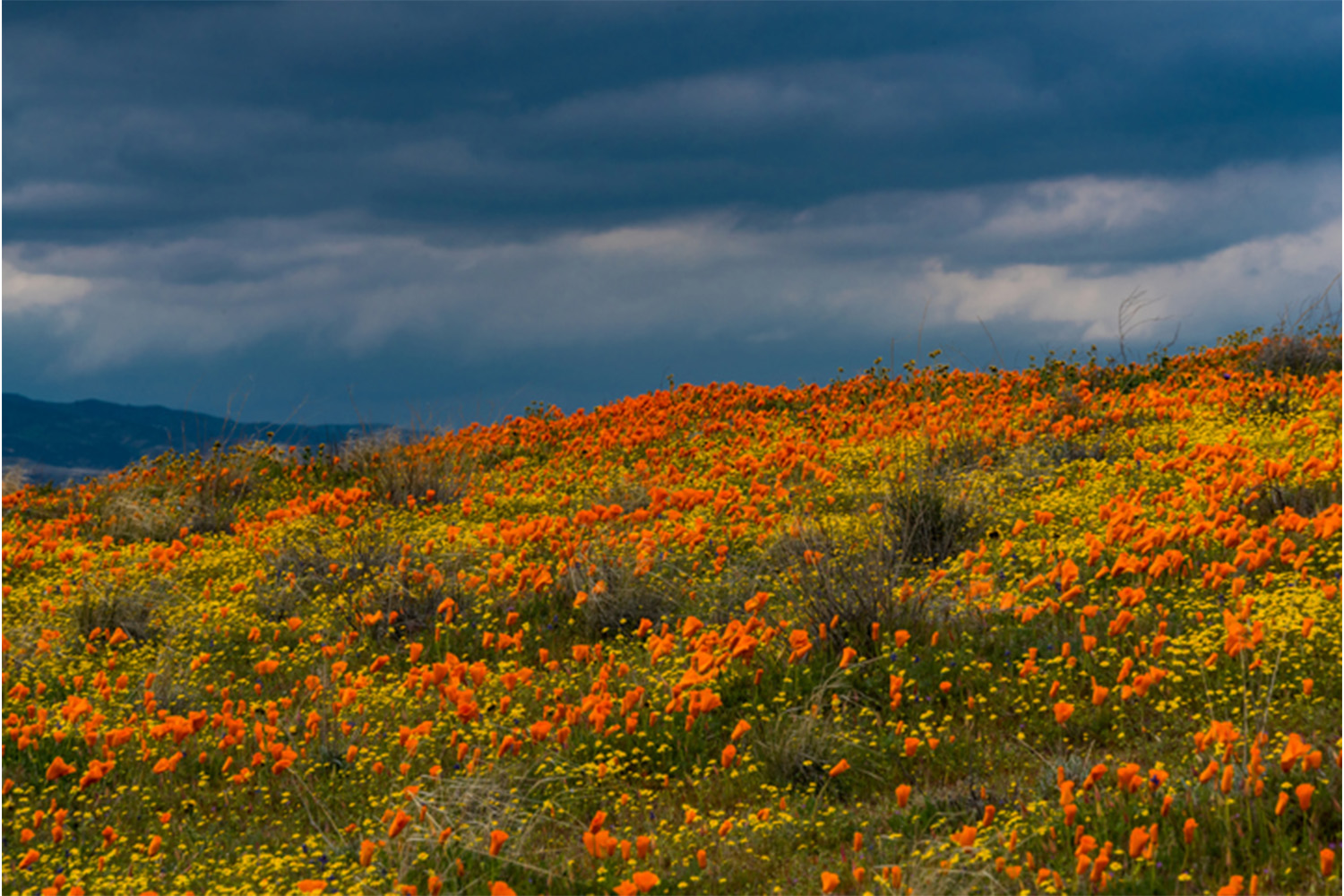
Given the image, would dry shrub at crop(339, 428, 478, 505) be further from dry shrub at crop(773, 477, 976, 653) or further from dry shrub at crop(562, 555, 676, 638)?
dry shrub at crop(773, 477, 976, 653)

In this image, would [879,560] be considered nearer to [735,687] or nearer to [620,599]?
[735,687]

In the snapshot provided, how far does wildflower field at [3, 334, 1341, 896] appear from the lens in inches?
162

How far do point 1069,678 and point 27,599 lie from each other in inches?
341

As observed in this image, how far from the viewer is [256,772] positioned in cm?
572

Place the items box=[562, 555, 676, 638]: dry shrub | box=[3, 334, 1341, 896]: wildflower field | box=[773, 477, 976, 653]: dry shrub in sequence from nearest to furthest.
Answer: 1. box=[3, 334, 1341, 896]: wildflower field
2. box=[773, 477, 976, 653]: dry shrub
3. box=[562, 555, 676, 638]: dry shrub

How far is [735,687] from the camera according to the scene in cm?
592

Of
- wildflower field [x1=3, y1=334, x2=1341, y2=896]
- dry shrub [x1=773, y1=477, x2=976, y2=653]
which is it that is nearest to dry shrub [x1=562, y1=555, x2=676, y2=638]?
wildflower field [x1=3, y1=334, x2=1341, y2=896]

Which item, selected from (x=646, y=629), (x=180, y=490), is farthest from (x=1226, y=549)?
(x=180, y=490)

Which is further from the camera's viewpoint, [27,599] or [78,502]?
[78,502]

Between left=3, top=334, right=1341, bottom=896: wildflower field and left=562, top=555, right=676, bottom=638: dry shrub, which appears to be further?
left=562, top=555, right=676, bottom=638: dry shrub

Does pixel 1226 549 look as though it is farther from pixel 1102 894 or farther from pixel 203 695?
pixel 203 695

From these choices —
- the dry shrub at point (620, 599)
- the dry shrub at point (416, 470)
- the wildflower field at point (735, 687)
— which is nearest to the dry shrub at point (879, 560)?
the wildflower field at point (735, 687)

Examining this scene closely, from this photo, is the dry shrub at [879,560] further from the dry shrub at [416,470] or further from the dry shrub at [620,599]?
the dry shrub at [416,470]

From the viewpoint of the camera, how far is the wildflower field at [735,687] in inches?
162
